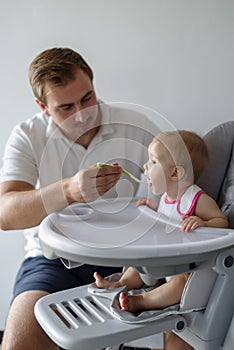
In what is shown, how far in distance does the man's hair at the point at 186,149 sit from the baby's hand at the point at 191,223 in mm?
176

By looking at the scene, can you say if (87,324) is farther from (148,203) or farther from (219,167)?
(219,167)

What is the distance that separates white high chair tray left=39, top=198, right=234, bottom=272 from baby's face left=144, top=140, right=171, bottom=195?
3.2 inches

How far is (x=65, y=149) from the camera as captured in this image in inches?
70.2

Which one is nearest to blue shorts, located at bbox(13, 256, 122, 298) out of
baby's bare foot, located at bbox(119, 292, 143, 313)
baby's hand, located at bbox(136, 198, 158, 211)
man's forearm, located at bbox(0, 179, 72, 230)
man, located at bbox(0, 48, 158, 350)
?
man, located at bbox(0, 48, 158, 350)

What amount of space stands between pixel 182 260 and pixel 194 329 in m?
0.24

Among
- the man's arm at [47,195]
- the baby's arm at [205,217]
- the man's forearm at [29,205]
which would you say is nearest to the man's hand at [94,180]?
the man's arm at [47,195]

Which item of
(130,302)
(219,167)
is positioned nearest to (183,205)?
(219,167)

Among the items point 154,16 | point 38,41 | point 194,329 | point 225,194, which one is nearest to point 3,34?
point 38,41

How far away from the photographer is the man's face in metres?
1.66

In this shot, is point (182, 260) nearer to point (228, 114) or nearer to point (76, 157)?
point (76, 157)

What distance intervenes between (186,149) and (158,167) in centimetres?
9

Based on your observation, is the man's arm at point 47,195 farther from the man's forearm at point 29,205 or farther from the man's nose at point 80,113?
the man's nose at point 80,113

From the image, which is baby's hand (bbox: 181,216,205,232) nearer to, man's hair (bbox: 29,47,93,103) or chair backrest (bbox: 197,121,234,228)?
chair backrest (bbox: 197,121,234,228)

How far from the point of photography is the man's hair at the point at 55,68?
165 centimetres
